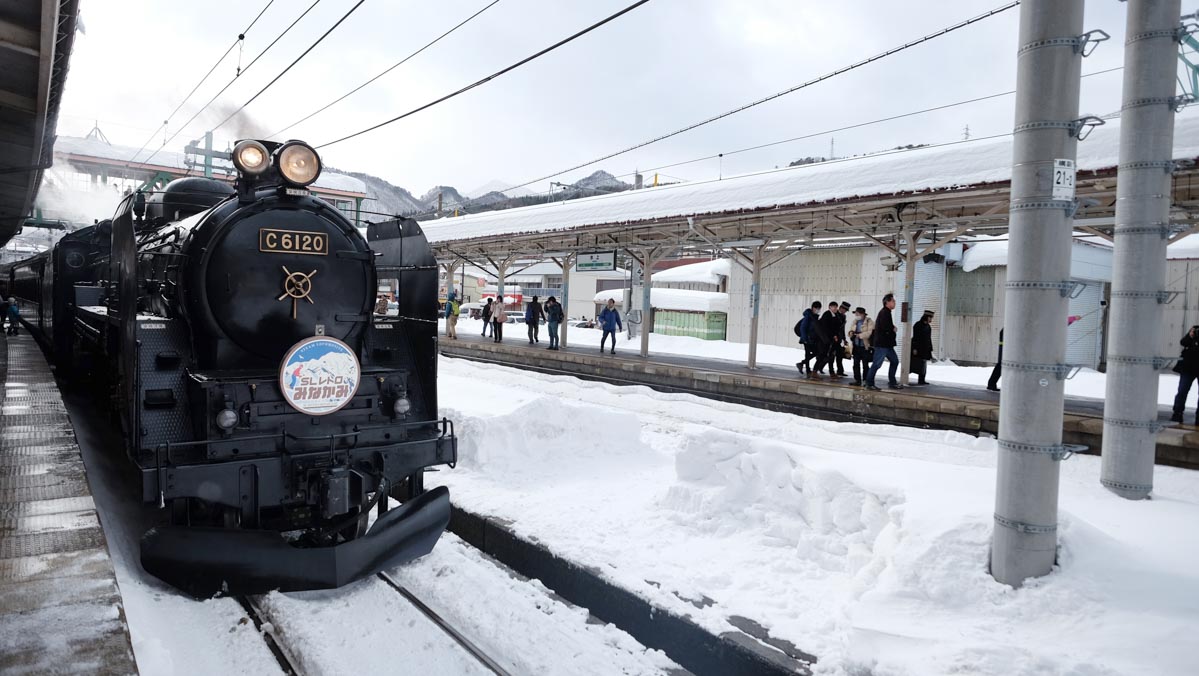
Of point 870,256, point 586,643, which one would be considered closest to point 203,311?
point 586,643

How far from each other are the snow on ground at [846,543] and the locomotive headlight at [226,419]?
246 cm

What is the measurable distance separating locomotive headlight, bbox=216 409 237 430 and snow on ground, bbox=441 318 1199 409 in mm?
10659

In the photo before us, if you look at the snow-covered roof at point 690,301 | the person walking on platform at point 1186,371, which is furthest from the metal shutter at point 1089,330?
the snow-covered roof at point 690,301

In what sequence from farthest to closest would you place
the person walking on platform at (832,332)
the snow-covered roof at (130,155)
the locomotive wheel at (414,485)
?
1. the snow-covered roof at (130,155)
2. the person walking on platform at (832,332)
3. the locomotive wheel at (414,485)

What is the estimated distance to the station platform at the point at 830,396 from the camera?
902 centimetres

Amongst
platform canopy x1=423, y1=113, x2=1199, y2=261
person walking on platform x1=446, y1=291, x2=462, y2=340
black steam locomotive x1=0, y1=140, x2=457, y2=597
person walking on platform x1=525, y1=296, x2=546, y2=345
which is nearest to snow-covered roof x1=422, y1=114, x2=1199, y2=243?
platform canopy x1=423, y1=113, x2=1199, y2=261

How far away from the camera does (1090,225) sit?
1042 centimetres

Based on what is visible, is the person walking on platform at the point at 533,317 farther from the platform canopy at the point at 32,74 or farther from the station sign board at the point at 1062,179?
the station sign board at the point at 1062,179

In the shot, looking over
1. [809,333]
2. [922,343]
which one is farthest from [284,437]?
[809,333]

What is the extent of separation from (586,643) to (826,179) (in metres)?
9.32

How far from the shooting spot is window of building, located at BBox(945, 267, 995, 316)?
1897 cm

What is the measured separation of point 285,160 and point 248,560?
2.87 m

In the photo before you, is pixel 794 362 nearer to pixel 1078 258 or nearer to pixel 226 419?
pixel 1078 258

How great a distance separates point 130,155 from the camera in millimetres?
32906
